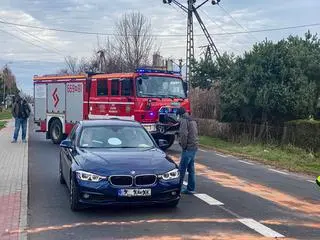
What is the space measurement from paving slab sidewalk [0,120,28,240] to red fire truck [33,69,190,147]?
3.88 meters

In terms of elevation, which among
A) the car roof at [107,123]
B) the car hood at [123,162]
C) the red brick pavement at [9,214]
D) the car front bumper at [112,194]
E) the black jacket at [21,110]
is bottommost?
the red brick pavement at [9,214]

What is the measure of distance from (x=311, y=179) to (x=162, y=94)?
7.20m

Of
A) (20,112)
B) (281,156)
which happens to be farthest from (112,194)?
(20,112)

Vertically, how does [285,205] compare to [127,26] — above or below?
below

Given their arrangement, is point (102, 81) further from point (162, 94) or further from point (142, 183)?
point (142, 183)

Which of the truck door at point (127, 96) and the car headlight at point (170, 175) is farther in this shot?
the truck door at point (127, 96)

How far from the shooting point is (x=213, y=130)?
29.5 m

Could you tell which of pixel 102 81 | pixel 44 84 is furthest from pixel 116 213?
pixel 44 84

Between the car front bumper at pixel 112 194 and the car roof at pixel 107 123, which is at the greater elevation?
the car roof at pixel 107 123

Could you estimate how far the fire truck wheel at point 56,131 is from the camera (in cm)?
2310

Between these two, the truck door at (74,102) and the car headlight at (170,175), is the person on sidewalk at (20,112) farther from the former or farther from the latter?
the car headlight at (170,175)

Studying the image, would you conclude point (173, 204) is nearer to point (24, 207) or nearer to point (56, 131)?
point (24, 207)

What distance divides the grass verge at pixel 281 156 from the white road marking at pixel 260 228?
7.10 m

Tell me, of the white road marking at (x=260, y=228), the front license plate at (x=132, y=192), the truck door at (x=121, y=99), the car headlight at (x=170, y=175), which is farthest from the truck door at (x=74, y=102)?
the white road marking at (x=260, y=228)
